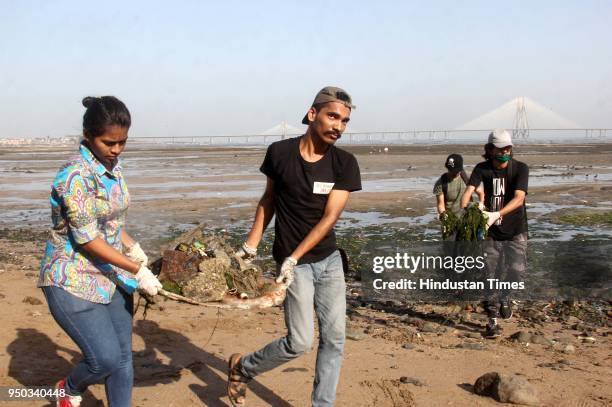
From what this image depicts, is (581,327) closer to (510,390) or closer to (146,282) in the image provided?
(510,390)

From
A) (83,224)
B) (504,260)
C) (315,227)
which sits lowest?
(504,260)

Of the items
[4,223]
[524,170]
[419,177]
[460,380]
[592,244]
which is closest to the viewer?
[460,380]

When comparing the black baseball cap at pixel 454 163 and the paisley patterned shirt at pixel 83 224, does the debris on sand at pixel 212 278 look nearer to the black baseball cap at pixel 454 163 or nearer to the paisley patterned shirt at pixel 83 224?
the paisley patterned shirt at pixel 83 224

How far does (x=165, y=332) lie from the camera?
640 cm

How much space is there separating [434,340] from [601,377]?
1.65m

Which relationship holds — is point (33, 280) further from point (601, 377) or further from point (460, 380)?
point (601, 377)

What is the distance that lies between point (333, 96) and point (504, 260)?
3.42m

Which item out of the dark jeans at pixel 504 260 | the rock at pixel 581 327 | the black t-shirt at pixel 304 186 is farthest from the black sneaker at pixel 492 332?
the black t-shirt at pixel 304 186

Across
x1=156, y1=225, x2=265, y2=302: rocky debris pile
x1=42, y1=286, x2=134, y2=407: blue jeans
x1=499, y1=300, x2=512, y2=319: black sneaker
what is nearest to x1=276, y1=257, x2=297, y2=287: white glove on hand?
x1=156, y1=225, x2=265, y2=302: rocky debris pile

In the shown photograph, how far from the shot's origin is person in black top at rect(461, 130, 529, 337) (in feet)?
20.6

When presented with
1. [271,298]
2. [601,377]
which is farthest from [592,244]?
A: [271,298]

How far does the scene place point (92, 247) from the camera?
3.28 metres

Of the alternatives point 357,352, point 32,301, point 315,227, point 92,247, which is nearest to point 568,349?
point 357,352

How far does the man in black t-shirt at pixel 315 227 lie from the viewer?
403cm
